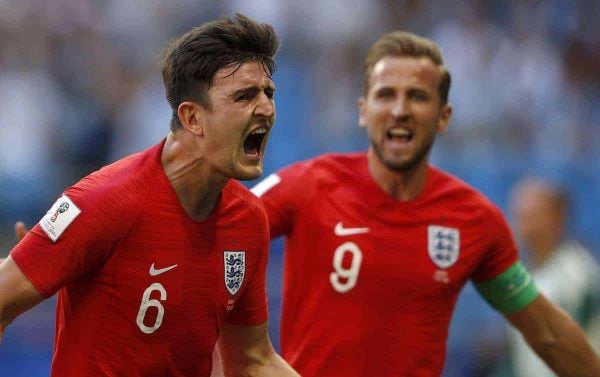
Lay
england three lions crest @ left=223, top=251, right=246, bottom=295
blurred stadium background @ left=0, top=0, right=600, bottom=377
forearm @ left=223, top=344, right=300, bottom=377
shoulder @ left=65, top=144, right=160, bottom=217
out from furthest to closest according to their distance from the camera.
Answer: blurred stadium background @ left=0, top=0, right=600, bottom=377 < forearm @ left=223, top=344, right=300, bottom=377 < england three lions crest @ left=223, top=251, right=246, bottom=295 < shoulder @ left=65, top=144, right=160, bottom=217

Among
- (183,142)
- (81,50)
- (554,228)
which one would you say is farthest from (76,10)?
(183,142)

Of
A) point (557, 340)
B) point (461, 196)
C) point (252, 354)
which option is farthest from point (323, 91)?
point (252, 354)

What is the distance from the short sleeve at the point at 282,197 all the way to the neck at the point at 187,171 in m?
0.97

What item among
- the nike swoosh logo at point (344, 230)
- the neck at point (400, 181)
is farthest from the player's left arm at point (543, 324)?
the nike swoosh logo at point (344, 230)

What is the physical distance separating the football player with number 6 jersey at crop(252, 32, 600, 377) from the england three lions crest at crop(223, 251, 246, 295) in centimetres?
88

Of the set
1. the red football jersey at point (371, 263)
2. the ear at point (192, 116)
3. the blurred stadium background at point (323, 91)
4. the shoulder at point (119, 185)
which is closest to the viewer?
the shoulder at point (119, 185)

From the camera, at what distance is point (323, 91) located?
30.6 ft

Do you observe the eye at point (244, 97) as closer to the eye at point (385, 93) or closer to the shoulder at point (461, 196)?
the eye at point (385, 93)

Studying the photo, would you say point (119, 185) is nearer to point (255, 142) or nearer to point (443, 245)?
point (255, 142)

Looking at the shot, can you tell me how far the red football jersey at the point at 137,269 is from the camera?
135 inches

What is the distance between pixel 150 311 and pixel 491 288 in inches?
71.5

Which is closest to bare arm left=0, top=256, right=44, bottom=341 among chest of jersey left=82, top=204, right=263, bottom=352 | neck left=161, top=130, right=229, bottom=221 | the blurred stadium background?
chest of jersey left=82, top=204, right=263, bottom=352

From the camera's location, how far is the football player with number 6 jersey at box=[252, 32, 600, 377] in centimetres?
470

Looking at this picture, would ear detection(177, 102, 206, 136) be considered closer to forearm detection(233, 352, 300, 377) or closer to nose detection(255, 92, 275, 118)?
nose detection(255, 92, 275, 118)
